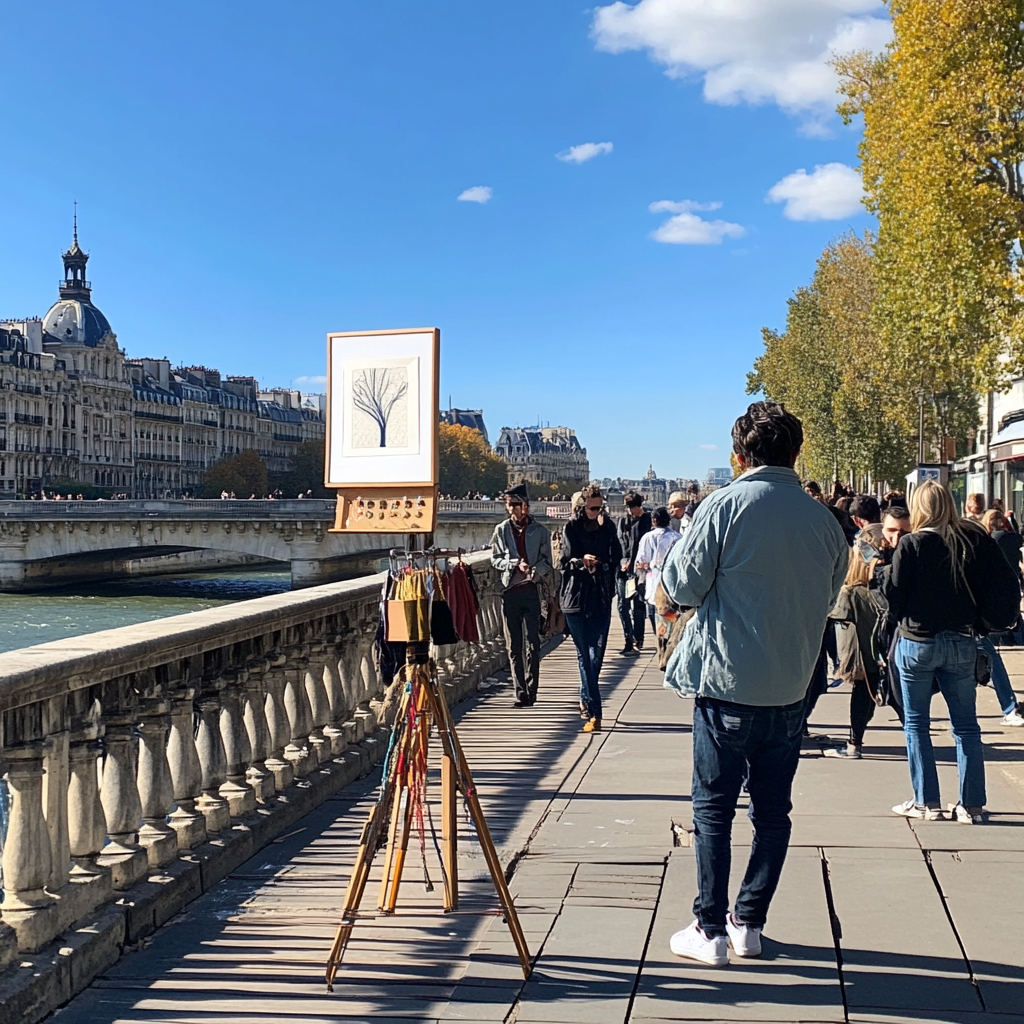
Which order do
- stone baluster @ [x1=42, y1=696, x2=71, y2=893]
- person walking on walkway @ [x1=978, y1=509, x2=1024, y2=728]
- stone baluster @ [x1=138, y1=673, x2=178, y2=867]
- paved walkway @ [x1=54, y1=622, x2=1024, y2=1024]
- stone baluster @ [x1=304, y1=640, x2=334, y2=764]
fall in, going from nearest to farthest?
paved walkway @ [x1=54, y1=622, x2=1024, y2=1024]
stone baluster @ [x1=42, y1=696, x2=71, y2=893]
stone baluster @ [x1=138, y1=673, x2=178, y2=867]
person walking on walkway @ [x1=978, y1=509, x2=1024, y2=728]
stone baluster @ [x1=304, y1=640, x2=334, y2=764]

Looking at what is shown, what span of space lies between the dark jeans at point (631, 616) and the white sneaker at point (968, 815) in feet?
24.4

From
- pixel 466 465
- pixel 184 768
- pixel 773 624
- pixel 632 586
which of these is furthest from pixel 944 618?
pixel 466 465

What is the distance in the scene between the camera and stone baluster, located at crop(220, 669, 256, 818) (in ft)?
18.4

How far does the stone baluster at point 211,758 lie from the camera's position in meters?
5.35

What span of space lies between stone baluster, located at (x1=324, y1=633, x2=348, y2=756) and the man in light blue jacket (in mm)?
3134

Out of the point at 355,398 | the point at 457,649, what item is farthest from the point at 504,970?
the point at 457,649

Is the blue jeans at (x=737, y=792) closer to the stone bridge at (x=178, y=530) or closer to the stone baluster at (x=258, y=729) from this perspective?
the stone baluster at (x=258, y=729)

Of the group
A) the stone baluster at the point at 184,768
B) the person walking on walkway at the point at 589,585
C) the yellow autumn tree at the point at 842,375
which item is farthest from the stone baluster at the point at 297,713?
the yellow autumn tree at the point at 842,375

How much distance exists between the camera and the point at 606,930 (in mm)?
4457

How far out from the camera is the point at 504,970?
4.11m

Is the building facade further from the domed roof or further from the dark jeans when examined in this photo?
the dark jeans

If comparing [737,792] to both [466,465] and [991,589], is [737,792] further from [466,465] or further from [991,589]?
[466,465]

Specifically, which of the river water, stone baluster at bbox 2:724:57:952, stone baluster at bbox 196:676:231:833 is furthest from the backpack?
the river water

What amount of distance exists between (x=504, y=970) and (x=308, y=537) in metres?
50.4
